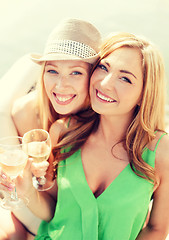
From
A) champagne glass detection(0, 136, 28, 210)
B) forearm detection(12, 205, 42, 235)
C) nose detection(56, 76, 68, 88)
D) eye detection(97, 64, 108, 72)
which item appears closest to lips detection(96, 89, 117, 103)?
eye detection(97, 64, 108, 72)

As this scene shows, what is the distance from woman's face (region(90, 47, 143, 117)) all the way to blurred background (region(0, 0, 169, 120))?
4.00 meters

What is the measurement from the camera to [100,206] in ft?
5.95

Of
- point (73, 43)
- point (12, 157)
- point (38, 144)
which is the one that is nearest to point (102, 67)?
point (73, 43)

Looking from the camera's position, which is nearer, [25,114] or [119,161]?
[119,161]

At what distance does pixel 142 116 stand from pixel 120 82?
30 cm

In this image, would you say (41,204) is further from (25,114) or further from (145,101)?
(145,101)

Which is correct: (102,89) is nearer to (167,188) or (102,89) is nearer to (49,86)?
(49,86)

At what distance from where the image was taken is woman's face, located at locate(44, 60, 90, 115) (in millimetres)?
1899

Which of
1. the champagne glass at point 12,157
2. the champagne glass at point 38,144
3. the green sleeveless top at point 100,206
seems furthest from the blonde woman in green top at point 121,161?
the champagne glass at point 12,157

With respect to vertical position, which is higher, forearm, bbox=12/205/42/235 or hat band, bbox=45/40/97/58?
hat band, bbox=45/40/97/58

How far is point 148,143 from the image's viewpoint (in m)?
1.91

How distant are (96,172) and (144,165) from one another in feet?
1.11

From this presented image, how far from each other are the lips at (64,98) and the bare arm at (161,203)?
2.27 feet

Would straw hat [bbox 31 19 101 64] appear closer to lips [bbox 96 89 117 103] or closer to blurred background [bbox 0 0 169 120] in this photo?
lips [bbox 96 89 117 103]
